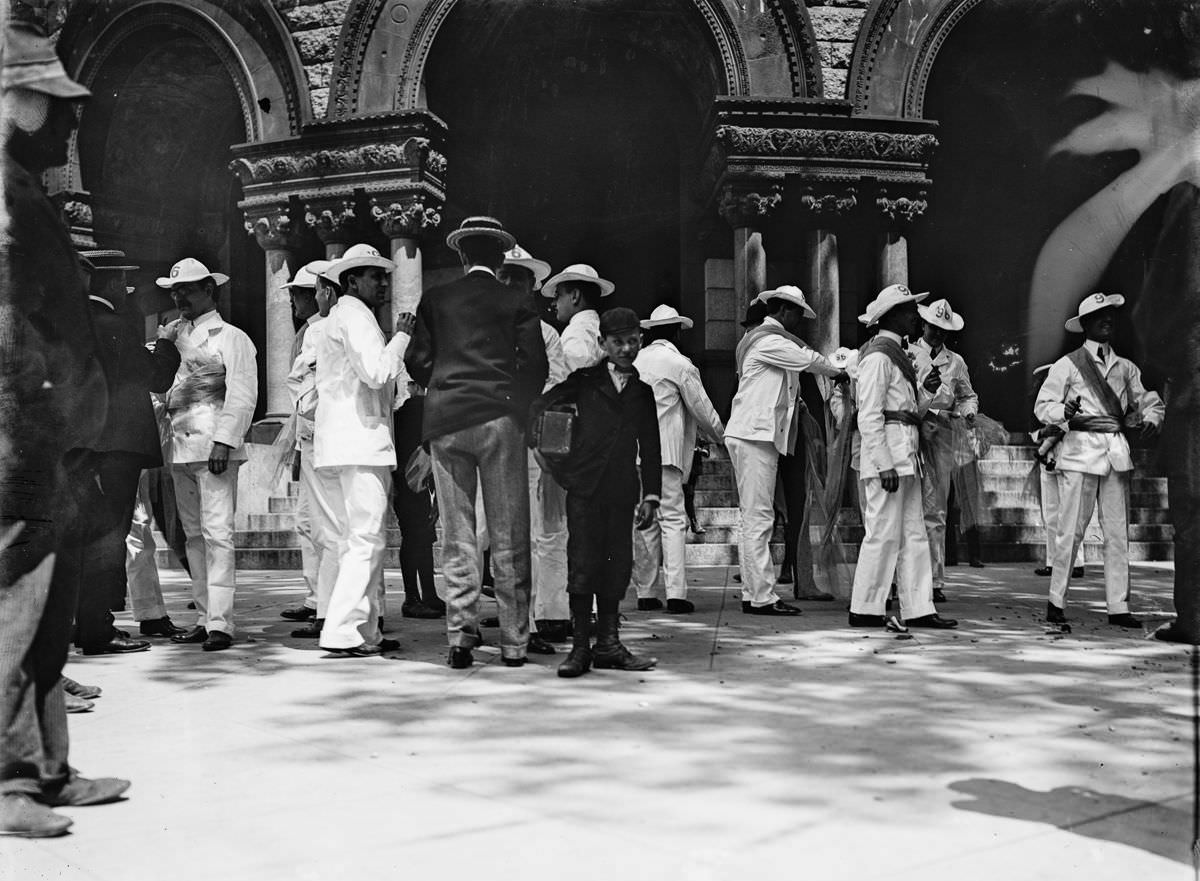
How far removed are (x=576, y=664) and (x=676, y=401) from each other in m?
3.86

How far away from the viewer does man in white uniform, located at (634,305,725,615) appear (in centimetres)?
888

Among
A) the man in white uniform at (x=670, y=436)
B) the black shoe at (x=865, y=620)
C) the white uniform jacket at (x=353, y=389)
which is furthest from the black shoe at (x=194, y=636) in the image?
the black shoe at (x=865, y=620)

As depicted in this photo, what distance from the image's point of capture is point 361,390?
669 centimetres

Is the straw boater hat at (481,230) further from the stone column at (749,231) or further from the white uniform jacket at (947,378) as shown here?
the stone column at (749,231)

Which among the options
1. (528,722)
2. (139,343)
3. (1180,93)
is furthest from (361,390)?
(1180,93)

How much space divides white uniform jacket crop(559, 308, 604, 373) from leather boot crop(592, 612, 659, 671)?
2.22 metres

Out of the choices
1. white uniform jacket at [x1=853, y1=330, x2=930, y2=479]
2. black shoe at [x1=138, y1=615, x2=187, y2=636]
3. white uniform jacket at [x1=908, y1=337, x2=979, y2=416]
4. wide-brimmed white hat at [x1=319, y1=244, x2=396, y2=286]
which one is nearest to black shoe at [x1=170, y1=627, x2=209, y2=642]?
black shoe at [x1=138, y1=615, x2=187, y2=636]

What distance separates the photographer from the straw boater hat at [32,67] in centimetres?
318

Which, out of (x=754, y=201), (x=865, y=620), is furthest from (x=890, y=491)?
(x=754, y=201)

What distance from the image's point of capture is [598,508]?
19.8 ft

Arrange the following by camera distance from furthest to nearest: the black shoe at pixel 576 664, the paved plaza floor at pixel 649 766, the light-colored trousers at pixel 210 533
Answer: the light-colored trousers at pixel 210 533, the black shoe at pixel 576 664, the paved plaza floor at pixel 649 766

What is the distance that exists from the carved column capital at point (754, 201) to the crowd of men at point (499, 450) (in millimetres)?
5294

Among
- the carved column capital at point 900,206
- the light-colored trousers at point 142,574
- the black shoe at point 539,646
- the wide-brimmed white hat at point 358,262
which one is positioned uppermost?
the carved column capital at point 900,206

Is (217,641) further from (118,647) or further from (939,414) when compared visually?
(939,414)
